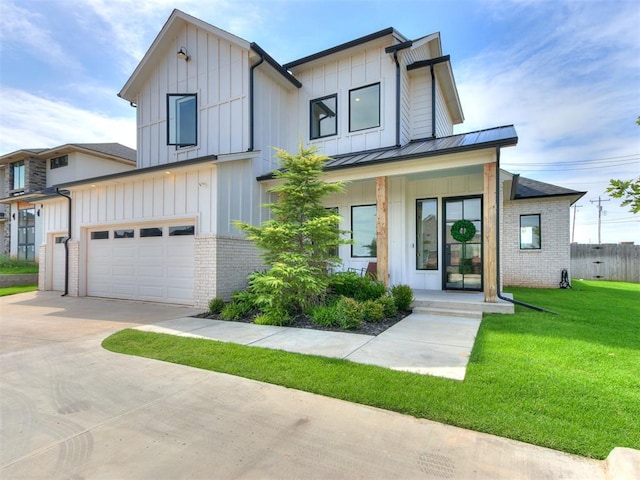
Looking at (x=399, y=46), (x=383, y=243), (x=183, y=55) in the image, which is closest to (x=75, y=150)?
(x=183, y=55)

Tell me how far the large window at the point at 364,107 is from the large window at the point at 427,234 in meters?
2.91

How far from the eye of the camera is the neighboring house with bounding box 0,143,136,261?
18.4m

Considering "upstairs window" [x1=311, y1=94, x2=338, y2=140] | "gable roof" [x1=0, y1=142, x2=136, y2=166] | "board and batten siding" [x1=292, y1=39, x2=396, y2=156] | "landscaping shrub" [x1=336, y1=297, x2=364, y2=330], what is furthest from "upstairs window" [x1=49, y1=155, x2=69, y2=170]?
"landscaping shrub" [x1=336, y1=297, x2=364, y2=330]

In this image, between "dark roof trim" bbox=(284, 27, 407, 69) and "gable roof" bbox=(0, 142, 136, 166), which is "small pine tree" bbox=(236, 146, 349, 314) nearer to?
"dark roof trim" bbox=(284, 27, 407, 69)

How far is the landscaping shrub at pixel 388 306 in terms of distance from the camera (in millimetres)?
6835

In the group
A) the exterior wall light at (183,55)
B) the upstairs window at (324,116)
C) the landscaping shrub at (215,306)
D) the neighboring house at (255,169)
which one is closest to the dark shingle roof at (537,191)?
the neighboring house at (255,169)

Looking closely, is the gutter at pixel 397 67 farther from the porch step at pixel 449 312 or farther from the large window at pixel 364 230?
the porch step at pixel 449 312

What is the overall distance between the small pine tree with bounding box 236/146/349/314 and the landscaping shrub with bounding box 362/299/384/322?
100 centimetres

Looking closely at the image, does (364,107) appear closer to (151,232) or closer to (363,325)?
(363,325)

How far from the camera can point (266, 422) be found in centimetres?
285

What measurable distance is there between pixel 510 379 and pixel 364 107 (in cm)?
883

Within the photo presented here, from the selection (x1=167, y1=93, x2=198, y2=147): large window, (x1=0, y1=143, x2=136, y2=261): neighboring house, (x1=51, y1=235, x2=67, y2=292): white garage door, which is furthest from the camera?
(x1=0, y1=143, x2=136, y2=261): neighboring house

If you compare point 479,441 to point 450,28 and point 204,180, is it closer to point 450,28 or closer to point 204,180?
point 204,180

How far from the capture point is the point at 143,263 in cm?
990
